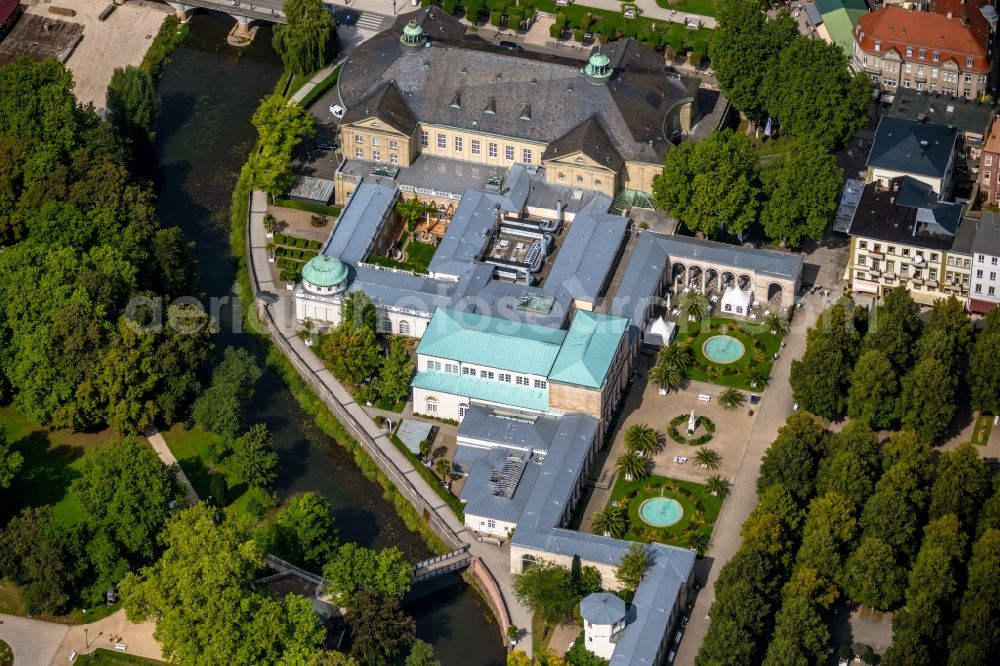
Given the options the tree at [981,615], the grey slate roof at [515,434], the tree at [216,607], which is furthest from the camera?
the grey slate roof at [515,434]

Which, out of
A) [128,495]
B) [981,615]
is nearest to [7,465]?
[128,495]

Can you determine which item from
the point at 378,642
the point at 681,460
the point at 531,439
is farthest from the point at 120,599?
the point at 681,460

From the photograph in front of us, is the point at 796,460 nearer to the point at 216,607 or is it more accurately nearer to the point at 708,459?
the point at 708,459

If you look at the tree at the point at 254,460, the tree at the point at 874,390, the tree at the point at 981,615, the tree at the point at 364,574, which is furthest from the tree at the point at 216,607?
the tree at the point at 874,390

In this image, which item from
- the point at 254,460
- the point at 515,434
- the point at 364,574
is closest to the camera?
the point at 364,574

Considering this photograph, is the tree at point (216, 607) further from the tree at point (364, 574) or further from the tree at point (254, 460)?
the tree at point (254, 460)

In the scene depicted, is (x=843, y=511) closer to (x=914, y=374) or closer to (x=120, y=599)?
(x=914, y=374)

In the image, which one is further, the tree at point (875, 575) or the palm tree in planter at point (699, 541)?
the palm tree in planter at point (699, 541)
